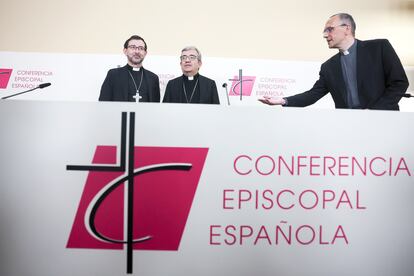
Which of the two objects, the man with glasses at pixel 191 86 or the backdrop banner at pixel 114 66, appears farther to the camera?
the backdrop banner at pixel 114 66

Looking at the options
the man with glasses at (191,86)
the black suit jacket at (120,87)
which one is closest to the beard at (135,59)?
the black suit jacket at (120,87)

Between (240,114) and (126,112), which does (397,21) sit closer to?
(240,114)

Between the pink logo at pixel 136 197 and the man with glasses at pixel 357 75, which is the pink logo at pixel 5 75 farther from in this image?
the man with glasses at pixel 357 75

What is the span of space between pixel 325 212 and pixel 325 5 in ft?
11.1

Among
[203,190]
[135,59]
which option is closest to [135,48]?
[135,59]

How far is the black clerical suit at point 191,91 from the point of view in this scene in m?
2.91

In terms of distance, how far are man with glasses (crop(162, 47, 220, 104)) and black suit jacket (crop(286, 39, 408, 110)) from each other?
3.37 feet

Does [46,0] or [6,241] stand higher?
[46,0]

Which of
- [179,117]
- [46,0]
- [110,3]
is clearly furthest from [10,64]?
[179,117]

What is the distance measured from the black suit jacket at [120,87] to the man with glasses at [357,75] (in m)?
1.28

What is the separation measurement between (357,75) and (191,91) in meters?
1.44

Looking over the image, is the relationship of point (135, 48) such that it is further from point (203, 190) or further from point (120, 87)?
point (203, 190)

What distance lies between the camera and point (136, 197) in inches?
50.5

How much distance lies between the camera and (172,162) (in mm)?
1285
